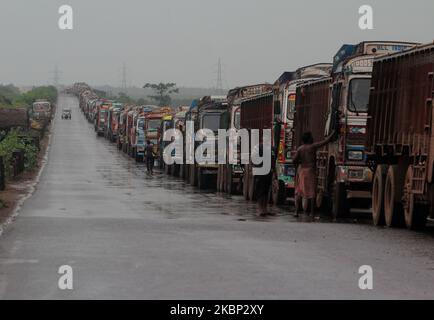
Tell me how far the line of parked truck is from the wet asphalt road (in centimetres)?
94

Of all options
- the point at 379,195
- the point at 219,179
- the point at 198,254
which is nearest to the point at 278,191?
the point at 379,195

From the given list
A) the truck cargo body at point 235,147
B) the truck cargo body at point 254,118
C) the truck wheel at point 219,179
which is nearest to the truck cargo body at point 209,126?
the truck wheel at point 219,179

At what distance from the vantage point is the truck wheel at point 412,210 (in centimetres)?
1960

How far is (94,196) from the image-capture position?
3130cm

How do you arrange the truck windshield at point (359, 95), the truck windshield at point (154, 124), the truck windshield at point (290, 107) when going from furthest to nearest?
1. the truck windshield at point (154, 124)
2. the truck windshield at point (290, 107)
3. the truck windshield at point (359, 95)

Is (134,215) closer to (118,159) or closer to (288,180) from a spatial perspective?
(288,180)

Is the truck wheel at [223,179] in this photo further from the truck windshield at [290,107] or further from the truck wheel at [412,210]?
the truck wheel at [412,210]

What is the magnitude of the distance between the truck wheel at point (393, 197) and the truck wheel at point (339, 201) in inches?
98.6

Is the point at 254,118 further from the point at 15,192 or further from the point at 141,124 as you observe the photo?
the point at 141,124

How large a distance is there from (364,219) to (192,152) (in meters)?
19.4

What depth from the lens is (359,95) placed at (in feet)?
77.7

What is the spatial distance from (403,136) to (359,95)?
148 inches

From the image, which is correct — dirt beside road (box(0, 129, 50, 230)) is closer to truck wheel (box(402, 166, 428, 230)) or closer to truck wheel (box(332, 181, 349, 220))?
truck wheel (box(332, 181, 349, 220))
